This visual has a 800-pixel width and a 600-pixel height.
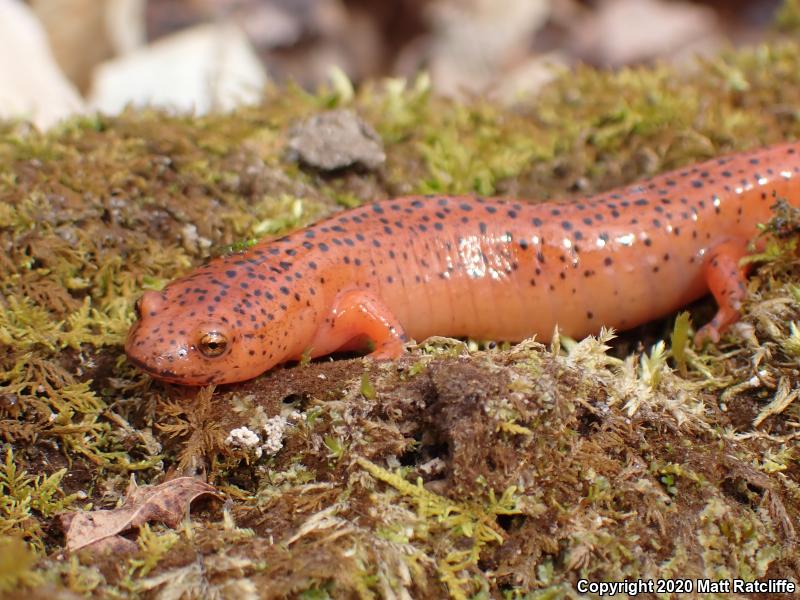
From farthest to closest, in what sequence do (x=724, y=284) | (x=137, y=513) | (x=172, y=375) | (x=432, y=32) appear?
(x=432, y=32), (x=724, y=284), (x=172, y=375), (x=137, y=513)

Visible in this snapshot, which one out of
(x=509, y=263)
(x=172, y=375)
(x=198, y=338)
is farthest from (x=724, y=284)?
(x=172, y=375)

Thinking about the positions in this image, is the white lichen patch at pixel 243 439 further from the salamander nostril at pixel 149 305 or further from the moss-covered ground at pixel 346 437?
the salamander nostril at pixel 149 305

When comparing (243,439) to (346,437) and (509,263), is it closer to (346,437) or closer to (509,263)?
(346,437)

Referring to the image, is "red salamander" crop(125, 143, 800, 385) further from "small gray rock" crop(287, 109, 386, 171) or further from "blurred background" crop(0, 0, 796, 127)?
"blurred background" crop(0, 0, 796, 127)

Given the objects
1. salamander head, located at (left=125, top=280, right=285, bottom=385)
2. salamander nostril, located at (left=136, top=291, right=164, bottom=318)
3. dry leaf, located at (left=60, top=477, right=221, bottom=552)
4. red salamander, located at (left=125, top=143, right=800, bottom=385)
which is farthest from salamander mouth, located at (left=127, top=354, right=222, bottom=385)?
dry leaf, located at (left=60, top=477, right=221, bottom=552)

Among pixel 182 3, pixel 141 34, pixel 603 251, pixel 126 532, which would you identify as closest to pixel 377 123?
Answer: pixel 603 251

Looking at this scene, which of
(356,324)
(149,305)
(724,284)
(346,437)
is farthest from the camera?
(724,284)
